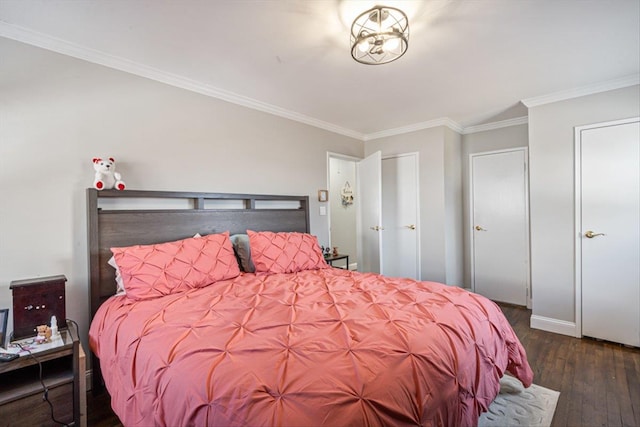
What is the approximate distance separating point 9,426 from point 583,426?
302cm

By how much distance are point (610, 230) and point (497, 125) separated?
184cm

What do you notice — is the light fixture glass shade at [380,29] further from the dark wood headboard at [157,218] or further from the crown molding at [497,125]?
the crown molding at [497,125]

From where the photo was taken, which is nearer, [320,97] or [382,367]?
[382,367]

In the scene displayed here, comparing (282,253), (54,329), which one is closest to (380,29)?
(282,253)

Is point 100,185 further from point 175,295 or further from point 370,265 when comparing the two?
point 370,265

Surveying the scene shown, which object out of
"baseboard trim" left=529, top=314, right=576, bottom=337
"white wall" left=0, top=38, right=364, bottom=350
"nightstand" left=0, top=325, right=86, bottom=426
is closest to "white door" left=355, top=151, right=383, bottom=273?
"baseboard trim" left=529, top=314, right=576, bottom=337

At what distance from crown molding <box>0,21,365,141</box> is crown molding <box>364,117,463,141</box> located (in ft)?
4.76

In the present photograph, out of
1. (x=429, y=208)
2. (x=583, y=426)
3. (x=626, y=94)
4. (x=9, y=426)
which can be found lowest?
(x=583, y=426)

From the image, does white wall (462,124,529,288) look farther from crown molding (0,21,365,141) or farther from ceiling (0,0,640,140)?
crown molding (0,21,365,141)

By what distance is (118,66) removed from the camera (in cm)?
224

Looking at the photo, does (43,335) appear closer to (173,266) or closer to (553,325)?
(173,266)

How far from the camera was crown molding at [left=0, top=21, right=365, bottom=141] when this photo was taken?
187 centimetres

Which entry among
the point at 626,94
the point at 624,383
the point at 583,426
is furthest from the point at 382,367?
the point at 626,94

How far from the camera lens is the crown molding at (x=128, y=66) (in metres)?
1.87
